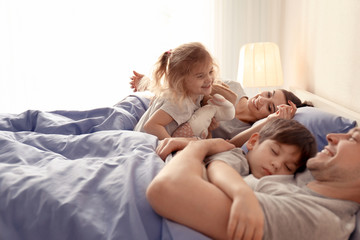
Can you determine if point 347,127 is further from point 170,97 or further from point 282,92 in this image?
point 170,97

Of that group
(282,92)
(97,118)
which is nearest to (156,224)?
(97,118)

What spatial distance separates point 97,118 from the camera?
6.31ft

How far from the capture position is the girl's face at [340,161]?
0.90 m

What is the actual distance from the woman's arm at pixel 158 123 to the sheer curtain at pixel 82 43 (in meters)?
2.28

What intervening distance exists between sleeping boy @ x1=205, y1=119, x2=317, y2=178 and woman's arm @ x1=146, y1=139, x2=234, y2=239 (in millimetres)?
175

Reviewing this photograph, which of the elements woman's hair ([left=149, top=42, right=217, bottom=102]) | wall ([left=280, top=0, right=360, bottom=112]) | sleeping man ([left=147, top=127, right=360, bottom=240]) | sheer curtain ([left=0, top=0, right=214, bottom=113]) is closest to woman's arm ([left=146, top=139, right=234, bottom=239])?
sleeping man ([left=147, top=127, right=360, bottom=240])

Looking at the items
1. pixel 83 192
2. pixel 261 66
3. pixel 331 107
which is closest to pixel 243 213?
Answer: pixel 83 192

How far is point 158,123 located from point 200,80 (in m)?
0.30

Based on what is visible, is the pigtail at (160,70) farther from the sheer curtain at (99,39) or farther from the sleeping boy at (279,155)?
the sheer curtain at (99,39)

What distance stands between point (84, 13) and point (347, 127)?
3062 millimetres

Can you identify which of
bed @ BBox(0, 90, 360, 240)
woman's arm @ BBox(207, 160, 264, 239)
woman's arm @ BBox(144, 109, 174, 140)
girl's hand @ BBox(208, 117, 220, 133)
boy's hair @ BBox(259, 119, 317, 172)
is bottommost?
girl's hand @ BBox(208, 117, 220, 133)

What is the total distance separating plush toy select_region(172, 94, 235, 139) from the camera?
5.91 feet

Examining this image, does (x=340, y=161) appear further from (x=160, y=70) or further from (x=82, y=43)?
(x=82, y=43)

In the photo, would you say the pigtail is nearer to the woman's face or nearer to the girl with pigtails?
the girl with pigtails
